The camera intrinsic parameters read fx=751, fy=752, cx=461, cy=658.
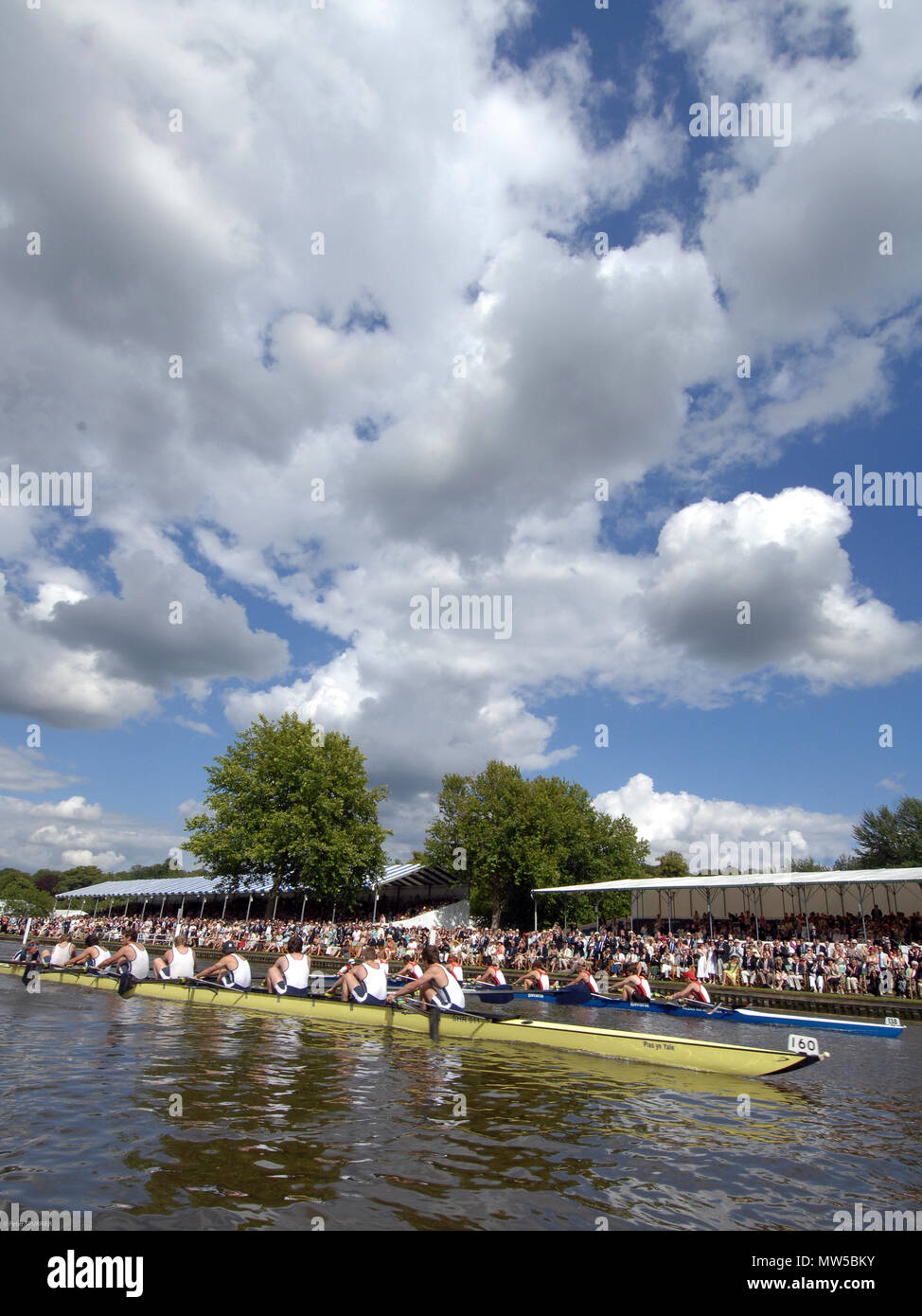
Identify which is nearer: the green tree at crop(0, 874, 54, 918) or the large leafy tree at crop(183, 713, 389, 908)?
the large leafy tree at crop(183, 713, 389, 908)

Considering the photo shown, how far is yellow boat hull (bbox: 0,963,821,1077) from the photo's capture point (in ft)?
43.2

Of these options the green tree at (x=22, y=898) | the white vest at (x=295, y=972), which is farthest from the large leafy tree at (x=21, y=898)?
the white vest at (x=295, y=972)

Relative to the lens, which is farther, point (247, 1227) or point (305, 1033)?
point (305, 1033)

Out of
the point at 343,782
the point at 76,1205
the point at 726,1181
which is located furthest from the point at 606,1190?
the point at 343,782

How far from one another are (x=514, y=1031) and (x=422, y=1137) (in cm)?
723

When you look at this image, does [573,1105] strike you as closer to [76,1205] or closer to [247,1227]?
[247,1227]

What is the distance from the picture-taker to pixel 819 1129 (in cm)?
1013

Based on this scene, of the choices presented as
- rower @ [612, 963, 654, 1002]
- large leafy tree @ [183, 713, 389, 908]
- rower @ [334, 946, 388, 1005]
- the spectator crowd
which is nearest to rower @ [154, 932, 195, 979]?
rower @ [334, 946, 388, 1005]

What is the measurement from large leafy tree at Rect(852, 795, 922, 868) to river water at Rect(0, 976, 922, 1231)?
6524cm

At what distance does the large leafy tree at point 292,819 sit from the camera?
55.4 m

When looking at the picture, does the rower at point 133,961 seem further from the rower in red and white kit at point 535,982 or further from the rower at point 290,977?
the rower in red and white kit at point 535,982

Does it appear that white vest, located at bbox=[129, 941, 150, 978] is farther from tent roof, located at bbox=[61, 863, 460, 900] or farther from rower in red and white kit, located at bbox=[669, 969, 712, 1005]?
tent roof, located at bbox=[61, 863, 460, 900]

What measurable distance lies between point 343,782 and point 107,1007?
41.5 m
